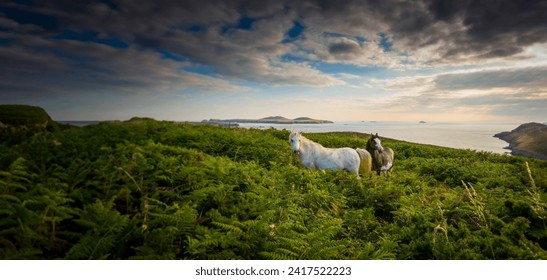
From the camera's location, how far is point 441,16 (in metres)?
3.11

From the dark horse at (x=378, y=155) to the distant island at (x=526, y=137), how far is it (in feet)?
22.0

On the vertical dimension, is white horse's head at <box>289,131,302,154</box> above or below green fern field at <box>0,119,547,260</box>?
above

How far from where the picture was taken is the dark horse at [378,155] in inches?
431

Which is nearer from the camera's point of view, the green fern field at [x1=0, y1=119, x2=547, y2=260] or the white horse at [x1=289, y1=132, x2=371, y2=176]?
the green fern field at [x1=0, y1=119, x2=547, y2=260]

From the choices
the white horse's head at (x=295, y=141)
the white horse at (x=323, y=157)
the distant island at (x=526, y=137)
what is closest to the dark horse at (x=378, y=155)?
the white horse at (x=323, y=157)

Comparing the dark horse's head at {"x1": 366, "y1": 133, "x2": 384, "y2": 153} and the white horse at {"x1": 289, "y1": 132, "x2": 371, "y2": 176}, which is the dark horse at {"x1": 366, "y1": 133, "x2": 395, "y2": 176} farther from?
the white horse at {"x1": 289, "y1": 132, "x2": 371, "y2": 176}

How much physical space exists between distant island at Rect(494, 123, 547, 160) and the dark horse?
672 centimetres

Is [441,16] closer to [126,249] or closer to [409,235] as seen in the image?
[409,235]

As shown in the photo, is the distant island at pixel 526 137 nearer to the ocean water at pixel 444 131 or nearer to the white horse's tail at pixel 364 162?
the ocean water at pixel 444 131

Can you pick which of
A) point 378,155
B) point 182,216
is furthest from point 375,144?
point 182,216

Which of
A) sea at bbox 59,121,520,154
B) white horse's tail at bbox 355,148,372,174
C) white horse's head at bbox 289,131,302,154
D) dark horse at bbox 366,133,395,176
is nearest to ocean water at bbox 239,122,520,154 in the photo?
sea at bbox 59,121,520,154

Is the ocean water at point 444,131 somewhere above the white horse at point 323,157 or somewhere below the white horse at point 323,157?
above

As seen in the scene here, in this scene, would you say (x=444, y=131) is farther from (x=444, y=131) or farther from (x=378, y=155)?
(x=378, y=155)

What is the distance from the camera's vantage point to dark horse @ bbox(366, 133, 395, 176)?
10945 mm
